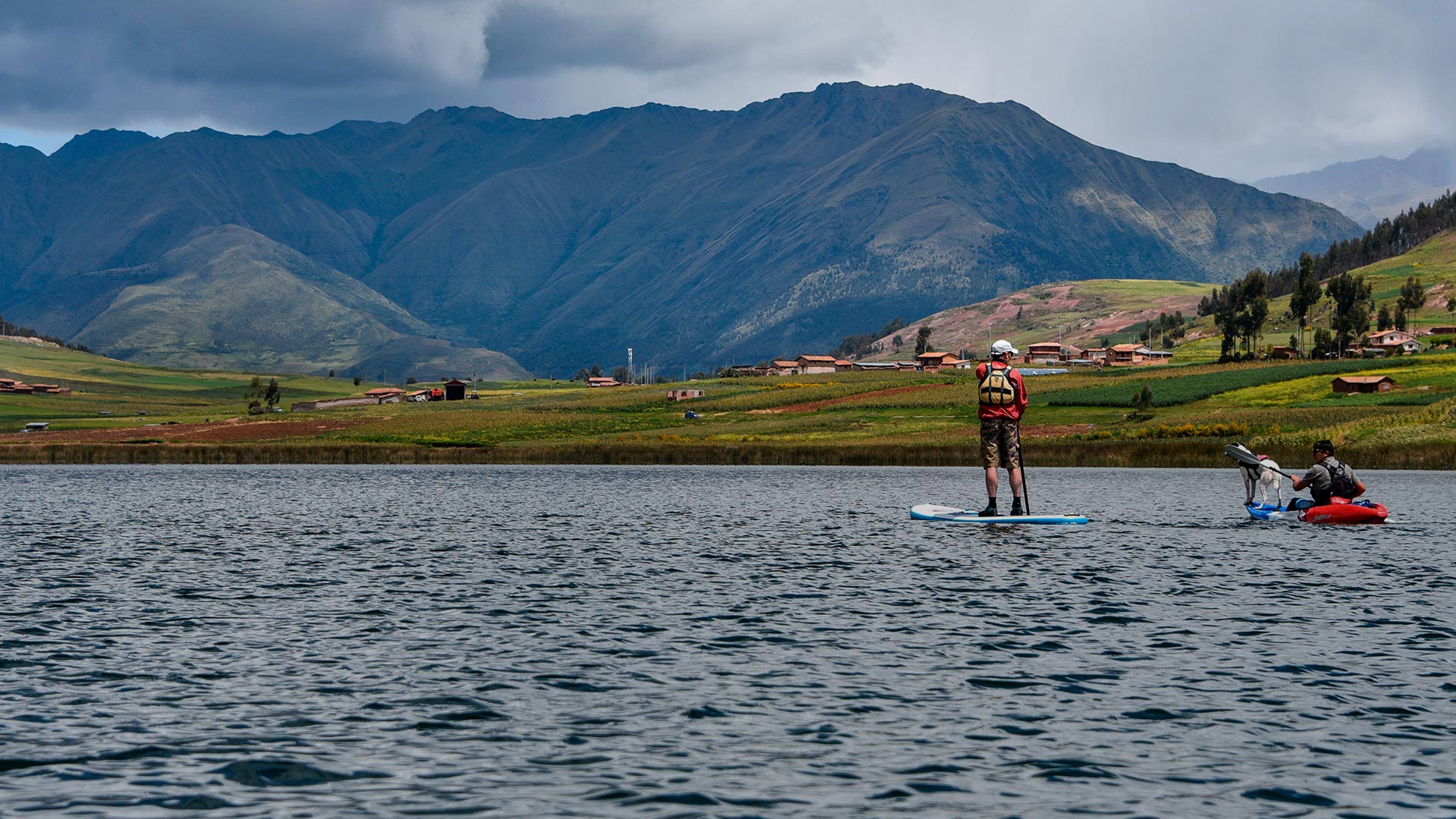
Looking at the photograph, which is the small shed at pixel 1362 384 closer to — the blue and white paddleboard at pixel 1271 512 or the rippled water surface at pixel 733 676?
the blue and white paddleboard at pixel 1271 512

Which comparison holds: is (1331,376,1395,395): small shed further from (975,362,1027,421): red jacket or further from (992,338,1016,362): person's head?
(992,338,1016,362): person's head

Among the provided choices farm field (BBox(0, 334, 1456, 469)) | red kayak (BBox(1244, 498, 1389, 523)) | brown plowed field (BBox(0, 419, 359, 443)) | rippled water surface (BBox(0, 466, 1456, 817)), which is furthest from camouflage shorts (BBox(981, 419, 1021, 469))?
brown plowed field (BBox(0, 419, 359, 443))

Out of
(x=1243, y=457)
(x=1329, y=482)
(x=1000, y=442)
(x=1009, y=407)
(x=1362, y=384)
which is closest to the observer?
(x=1009, y=407)

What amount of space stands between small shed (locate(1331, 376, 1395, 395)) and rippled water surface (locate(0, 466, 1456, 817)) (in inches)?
4599

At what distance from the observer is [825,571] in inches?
1513

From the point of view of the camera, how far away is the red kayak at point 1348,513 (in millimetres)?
50938

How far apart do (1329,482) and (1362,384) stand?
378 ft

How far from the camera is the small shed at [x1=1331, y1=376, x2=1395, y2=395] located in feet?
506

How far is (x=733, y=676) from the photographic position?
898 inches

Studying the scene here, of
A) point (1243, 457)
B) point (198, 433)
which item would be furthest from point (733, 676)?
point (198, 433)

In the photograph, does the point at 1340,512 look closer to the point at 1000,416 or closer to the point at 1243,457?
the point at 1243,457

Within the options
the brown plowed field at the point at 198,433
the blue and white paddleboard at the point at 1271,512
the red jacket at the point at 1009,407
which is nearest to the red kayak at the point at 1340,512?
the blue and white paddleboard at the point at 1271,512

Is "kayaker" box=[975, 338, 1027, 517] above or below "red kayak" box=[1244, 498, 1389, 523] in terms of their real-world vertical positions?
above

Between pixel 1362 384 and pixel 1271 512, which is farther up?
pixel 1362 384
